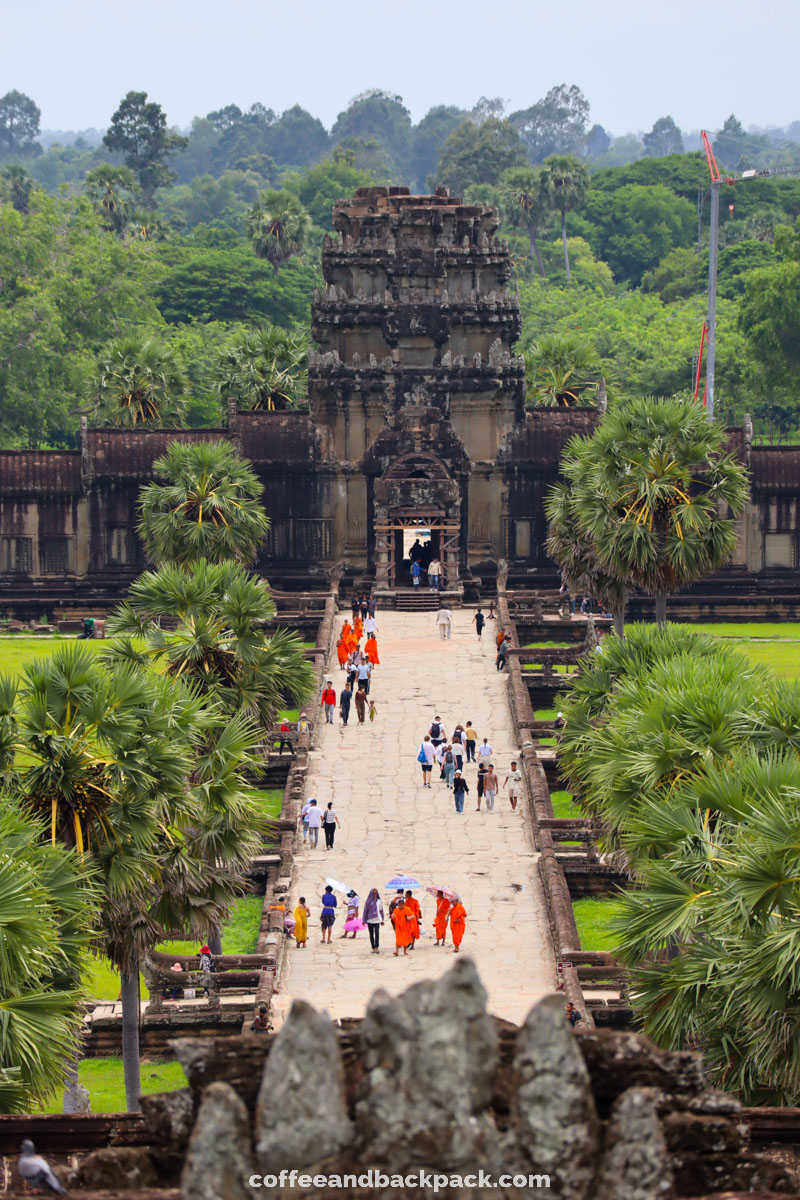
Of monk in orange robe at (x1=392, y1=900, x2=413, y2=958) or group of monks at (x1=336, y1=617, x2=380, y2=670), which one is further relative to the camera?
group of monks at (x1=336, y1=617, x2=380, y2=670)

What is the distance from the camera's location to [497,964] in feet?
93.6

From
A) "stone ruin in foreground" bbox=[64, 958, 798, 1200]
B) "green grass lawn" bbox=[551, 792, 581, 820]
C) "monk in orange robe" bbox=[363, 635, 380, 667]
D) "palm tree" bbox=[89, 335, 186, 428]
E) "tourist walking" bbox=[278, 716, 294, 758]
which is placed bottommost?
"green grass lawn" bbox=[551, 792, 581, 820]

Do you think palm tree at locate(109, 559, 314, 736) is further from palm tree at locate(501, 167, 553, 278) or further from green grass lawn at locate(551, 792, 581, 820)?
palm tree at locate(501, 167, 553, 278)

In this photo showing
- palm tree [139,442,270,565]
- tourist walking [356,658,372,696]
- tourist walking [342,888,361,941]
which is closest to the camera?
tourist walking [342,888,361,941]

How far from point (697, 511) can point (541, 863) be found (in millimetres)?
8989

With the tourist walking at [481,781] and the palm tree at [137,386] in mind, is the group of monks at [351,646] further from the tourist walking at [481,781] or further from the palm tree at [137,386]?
the palm tree at [137,386]

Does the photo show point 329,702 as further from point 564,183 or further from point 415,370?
point 564,183

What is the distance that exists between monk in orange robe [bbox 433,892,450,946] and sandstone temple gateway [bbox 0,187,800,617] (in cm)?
2811

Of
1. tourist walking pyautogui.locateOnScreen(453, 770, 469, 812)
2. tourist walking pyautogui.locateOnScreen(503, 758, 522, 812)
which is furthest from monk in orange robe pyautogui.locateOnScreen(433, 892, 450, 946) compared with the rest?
tourist walking pyautogui.locateOnScreen(503, 758, 522, 812)

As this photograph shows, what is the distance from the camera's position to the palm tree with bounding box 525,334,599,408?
64.6 meters

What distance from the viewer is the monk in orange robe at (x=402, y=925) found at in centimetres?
2870

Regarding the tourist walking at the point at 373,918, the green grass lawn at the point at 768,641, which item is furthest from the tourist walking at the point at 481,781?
the green grass lawn at the point at 768,641

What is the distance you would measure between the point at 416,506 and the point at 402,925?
96.7ft

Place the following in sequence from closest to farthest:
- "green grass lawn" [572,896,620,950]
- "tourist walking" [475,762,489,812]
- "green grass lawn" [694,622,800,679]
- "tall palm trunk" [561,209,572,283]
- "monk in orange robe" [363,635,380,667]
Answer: "green grass lawn" [572,896,620,950], "tourist walking" [475,762,489,812], "monk in orange robe" [363,635,380,667], "green grass lawn" [694,622,800,679], "tall palm trunk" [561,209,572,283]
